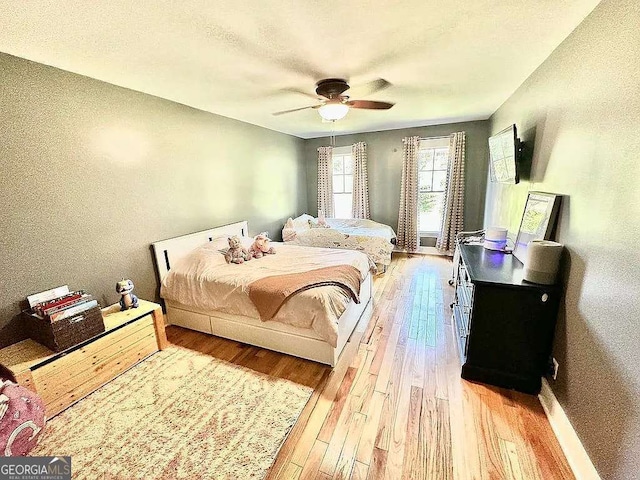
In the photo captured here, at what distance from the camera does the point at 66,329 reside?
1823 mm

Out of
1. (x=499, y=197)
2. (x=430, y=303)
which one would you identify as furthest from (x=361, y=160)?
(x=430, y=303)

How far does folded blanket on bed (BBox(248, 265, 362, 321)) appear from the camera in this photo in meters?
2.24

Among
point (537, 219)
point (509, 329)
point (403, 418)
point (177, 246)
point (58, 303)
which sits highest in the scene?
point (537, 219)

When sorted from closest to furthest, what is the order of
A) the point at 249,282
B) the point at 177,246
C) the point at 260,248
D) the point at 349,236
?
the point at 249,282 < the point at 177,246 < the point at 260,248 < the point at 349,236

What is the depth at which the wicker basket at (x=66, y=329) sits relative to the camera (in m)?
1.80

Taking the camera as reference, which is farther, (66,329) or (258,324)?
(258,324)

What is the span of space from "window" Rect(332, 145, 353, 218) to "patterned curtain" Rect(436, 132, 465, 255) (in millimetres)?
1936

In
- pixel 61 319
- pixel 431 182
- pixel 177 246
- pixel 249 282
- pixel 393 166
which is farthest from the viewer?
pixel 393 166

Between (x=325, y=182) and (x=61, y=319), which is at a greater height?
(x=325, y=182)

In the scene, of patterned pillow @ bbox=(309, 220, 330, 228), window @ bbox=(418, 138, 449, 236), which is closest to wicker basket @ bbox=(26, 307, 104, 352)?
patterned pillow @ bbox=(309, 220, 330, 228)

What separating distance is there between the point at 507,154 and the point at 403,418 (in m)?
2.47

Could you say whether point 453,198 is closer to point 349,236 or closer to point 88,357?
point 349,236

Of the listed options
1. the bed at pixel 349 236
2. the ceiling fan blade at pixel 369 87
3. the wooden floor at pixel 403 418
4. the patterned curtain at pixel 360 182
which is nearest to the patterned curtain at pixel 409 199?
the bed at pixel 349 236

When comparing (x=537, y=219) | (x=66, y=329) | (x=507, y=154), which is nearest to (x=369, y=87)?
(x=507, y=154)
